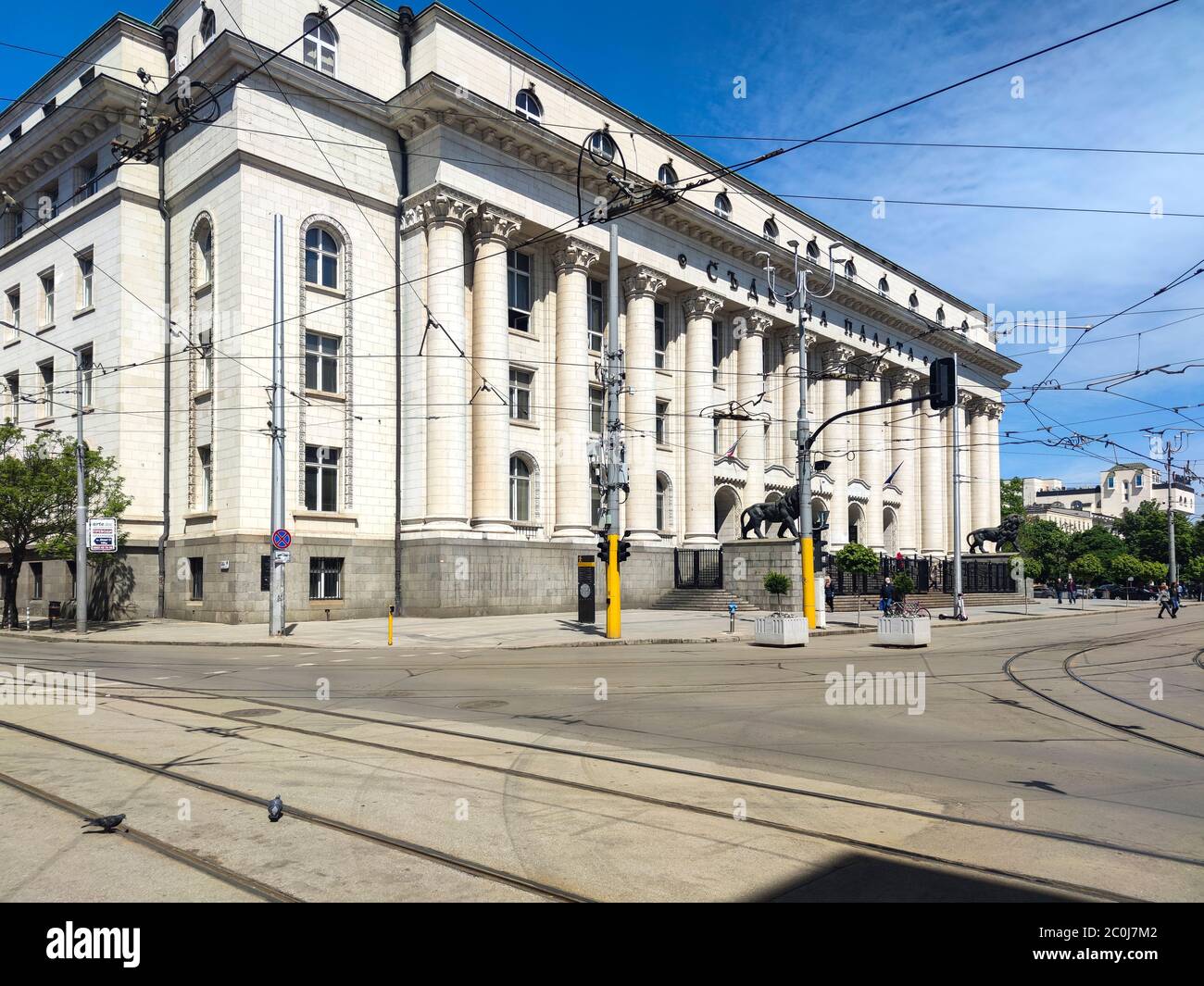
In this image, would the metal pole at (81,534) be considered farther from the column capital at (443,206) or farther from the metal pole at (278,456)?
the column capital at (443,206)

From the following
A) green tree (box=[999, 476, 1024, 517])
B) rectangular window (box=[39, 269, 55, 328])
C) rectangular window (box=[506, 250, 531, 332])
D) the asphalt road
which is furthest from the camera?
green tree (box=[999, 476, 1024, 517])

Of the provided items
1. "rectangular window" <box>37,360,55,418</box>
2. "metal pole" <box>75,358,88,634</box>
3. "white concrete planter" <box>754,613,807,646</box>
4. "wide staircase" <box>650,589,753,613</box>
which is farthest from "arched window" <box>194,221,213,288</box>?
"white concrete planter" <box>754,613,807,646</box>

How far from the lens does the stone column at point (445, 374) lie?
33281 millimetres

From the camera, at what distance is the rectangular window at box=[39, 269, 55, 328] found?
125ft

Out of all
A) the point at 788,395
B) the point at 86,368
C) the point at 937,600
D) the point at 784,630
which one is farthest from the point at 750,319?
the point at 86,368

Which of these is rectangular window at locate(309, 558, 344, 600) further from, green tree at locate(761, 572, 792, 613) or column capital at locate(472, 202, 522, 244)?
green tree at locate(761, 572, 792, 613)

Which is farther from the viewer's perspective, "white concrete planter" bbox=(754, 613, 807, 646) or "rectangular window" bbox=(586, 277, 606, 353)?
"rectangular window" bbox=(586, 277, 606, 353)

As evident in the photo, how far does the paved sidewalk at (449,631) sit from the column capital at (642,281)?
1487 centimetres

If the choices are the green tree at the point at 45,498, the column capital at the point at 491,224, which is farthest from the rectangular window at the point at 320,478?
the column capital at the point at 491,224

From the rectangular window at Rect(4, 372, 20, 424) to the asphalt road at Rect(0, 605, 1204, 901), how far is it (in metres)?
29.6
